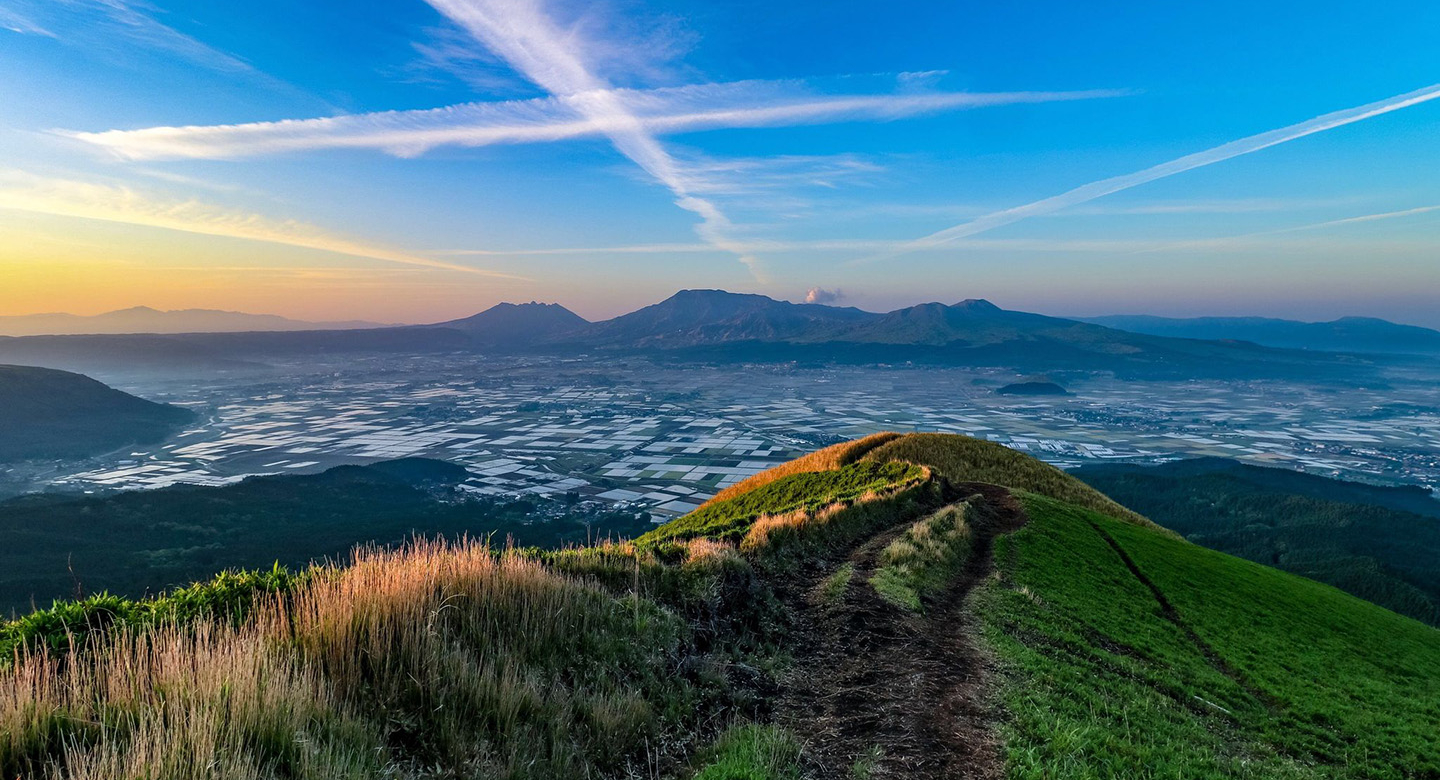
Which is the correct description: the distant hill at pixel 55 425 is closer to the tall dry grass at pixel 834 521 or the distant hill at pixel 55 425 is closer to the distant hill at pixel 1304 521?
the tall dry grass at pixel 834 521

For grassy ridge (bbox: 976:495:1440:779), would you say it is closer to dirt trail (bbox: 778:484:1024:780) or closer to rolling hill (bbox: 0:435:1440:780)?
rolling hill (bbox: 0:435:1440:780)

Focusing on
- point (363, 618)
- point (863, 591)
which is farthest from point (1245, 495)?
point (363, 618)

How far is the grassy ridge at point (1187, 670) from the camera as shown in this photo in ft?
26.7

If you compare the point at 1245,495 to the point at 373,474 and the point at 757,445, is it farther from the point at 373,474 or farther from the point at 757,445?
the point at 373,474

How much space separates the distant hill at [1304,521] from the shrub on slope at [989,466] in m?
48.9

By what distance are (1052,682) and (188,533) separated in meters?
112

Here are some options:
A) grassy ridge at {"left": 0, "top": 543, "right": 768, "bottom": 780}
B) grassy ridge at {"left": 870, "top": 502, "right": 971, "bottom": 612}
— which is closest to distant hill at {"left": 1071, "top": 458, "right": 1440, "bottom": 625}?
grassy ridge at {"left": 870, "top": 502, "right": 971, "bottom": 612}

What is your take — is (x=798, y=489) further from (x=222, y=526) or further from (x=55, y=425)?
(x=55, y=425)

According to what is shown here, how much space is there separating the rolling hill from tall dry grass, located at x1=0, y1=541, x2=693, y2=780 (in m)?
0.03

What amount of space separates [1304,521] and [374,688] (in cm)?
13955

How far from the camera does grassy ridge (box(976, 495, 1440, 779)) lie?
8.13m

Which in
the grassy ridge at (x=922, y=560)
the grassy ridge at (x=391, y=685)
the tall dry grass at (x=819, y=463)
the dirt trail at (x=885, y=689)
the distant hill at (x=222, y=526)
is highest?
the grassy ridge at (x=391, y=685)

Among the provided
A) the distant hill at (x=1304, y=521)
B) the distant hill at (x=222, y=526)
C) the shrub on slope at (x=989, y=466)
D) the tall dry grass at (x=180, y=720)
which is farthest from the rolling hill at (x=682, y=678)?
the distant hill at (x=1304, y=521)

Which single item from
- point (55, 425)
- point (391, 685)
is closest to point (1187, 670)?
point (391, 685)
